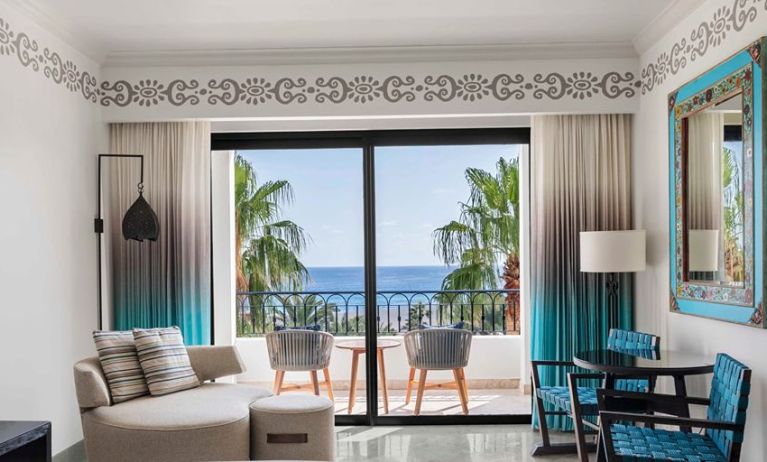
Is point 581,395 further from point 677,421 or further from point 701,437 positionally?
point 677,421

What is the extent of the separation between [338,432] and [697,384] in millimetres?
2323

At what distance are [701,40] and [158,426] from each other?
3.40 metres

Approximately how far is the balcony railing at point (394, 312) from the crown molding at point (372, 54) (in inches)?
102

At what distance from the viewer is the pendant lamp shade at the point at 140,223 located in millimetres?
4664

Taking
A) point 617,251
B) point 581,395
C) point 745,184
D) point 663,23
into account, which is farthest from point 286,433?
point 663,23

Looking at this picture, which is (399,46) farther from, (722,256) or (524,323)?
(524,323)

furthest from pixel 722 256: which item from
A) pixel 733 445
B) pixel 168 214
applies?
pixel 168 214

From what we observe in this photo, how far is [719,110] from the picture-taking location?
3.50 meters

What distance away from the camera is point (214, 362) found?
4.32 meters

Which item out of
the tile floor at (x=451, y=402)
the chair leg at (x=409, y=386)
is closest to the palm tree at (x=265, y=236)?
the tile floor at (x=451, y=402)

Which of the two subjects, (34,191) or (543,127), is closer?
(34,191)

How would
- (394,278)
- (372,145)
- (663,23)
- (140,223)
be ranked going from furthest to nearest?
(394,278) → (372,145) → (140,223) → (663,23)

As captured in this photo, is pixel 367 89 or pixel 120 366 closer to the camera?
pixel 120 366

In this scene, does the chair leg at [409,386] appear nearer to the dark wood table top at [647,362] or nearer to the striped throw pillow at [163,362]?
the striped throw pillow at [163,362]
